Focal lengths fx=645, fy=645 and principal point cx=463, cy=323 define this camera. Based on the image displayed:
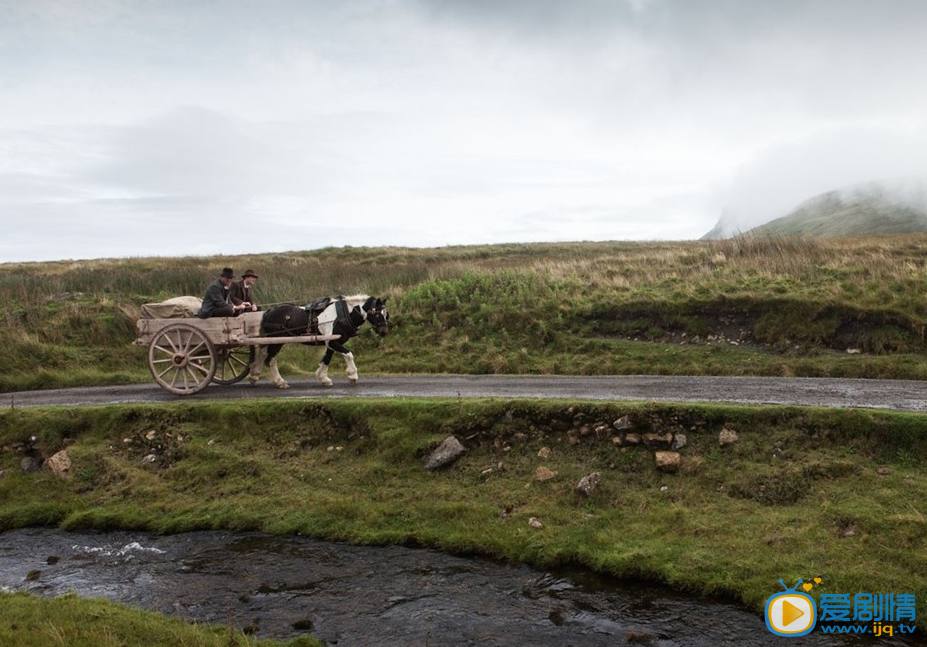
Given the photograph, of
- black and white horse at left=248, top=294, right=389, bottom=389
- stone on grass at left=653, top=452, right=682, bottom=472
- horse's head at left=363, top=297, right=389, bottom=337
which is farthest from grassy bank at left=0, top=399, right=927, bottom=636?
horse's head at left=363, top=297, right=389, bottom=337

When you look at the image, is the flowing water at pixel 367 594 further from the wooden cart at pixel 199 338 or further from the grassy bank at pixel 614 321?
the grassy bank at pixel 614 321

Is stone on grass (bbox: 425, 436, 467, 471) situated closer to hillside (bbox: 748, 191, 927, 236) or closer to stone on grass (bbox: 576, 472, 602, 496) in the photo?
stone on grass (bbox: 576, 472, 602, 496)

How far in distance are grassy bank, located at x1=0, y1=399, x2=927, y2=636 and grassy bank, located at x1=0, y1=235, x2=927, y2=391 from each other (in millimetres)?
5984

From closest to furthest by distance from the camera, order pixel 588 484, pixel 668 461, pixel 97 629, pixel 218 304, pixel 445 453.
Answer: pixel 97 629 → pixel 588 484 → pixel 668 461 → pixel 445 453 → pixel 218 304

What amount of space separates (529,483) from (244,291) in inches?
376

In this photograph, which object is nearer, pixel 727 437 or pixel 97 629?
pixel 97 629

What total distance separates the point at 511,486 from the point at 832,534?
4.59 metres

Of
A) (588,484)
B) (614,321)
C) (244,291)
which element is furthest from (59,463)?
(614,321)

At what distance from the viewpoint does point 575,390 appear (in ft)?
45.9

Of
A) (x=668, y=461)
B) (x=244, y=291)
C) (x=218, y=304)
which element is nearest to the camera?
(x=668, y=461)

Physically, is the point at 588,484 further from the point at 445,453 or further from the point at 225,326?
the point at 225,326

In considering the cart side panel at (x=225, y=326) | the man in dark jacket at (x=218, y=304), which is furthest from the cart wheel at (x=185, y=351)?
the man in dark jacket at (x=218, y=304)

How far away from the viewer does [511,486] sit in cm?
1061

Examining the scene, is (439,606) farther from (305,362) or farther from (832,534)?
(305,362)
